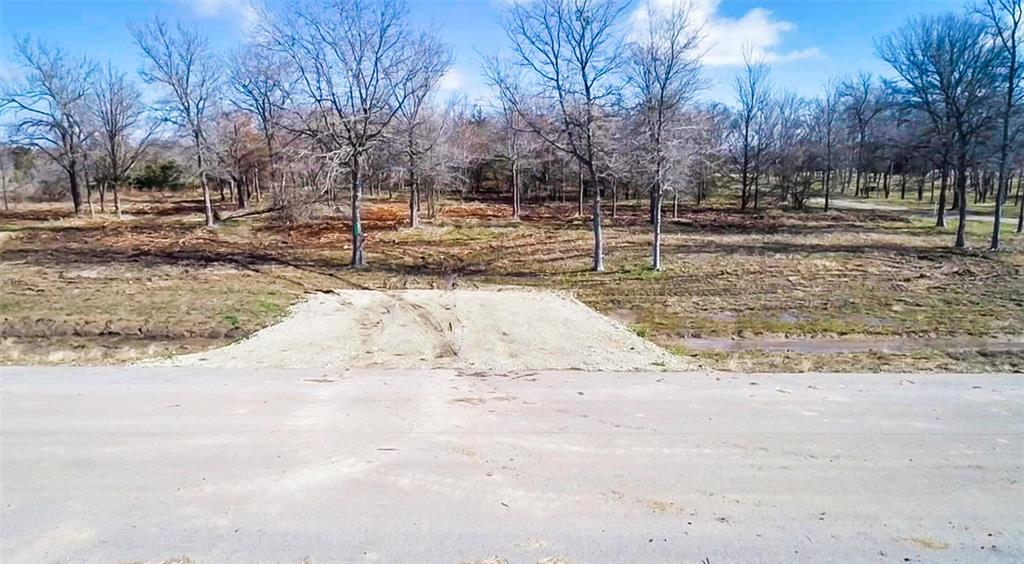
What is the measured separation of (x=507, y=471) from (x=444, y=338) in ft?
19.1

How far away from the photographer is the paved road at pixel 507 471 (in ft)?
11.5

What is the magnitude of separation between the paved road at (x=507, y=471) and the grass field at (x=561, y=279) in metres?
2.52

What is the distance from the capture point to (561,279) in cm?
1741

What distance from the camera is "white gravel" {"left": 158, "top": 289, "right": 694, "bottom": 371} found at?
8.29m

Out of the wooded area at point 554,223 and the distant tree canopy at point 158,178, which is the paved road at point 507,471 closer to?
the wooded area at point 554,223

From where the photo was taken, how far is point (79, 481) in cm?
422

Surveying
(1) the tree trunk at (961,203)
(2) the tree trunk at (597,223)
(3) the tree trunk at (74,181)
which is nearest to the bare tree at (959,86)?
(1) the tree trunk at (961,203)

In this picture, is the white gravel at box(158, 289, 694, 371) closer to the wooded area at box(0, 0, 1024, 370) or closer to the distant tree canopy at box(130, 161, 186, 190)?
the wooded area at box(0, 0, 1024, 370)

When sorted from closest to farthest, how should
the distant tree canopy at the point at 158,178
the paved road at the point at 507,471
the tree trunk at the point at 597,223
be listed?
the paved road at the point at 507,471
the tree trunk at the point at 597,223
the distant tree canopy at the point at 158,178

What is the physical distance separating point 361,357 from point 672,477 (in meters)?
5.63

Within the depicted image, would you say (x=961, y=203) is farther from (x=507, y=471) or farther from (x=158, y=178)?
(x=158, y=178)

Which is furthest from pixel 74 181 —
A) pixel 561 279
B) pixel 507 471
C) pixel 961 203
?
pixel 961 203

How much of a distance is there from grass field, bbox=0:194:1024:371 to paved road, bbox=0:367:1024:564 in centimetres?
252

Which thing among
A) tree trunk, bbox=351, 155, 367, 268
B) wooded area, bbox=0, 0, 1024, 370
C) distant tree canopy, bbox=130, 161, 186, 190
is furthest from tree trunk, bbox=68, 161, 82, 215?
tree trunk, bbox=351, 155, 367, 268
